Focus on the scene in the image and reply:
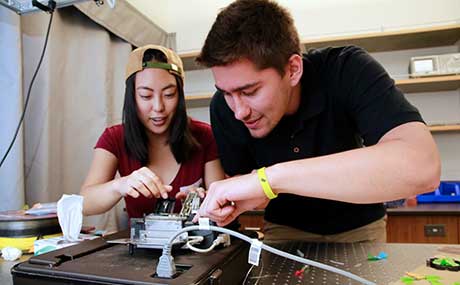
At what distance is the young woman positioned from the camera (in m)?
1.19

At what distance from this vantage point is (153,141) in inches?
51.7

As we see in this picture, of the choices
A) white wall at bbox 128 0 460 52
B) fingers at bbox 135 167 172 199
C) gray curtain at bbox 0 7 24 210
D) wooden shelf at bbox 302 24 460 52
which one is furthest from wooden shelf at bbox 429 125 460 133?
gray curtain at bbox 0 7 24 210

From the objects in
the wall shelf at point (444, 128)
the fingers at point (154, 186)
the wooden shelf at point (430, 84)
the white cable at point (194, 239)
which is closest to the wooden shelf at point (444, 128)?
the wall shelf at point (444, 128)

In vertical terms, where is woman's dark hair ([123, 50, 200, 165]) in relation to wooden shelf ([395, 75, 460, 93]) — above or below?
A: below

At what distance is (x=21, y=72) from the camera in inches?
54.3

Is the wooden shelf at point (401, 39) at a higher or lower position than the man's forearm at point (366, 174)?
higher

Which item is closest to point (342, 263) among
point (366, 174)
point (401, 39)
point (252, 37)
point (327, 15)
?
point (366, 174)

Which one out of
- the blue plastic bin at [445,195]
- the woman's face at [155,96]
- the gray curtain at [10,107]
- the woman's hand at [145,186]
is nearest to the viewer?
the woman's hand at [145,186]

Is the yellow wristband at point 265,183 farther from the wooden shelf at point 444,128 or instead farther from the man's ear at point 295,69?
the wooden shelf at point 444,128

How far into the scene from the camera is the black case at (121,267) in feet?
1.73

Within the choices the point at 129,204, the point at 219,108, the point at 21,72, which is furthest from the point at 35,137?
the point at 219,108

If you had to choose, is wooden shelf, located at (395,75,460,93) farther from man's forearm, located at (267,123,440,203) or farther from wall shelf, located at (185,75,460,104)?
man's forearm, located at (267,123,440,203)

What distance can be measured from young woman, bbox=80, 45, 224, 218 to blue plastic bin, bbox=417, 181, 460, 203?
1523 millimetres

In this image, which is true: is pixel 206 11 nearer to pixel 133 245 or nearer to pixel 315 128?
pixel 315 128
